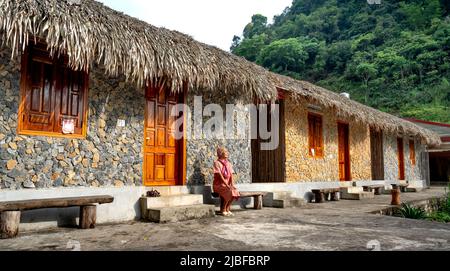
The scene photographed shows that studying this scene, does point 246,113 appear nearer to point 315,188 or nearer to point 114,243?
point 315,188

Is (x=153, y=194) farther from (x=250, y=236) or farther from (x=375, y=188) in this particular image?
(x=375, y=188)

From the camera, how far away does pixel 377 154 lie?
14047 millimetres

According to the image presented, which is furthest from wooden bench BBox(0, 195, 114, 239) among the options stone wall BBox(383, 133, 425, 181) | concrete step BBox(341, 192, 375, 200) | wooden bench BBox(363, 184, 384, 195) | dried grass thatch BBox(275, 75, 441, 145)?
stone wall BBox(383, 133, 425, 181)

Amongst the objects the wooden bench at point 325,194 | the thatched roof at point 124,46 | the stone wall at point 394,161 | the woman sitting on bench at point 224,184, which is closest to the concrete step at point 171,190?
the woman sitting on bench at point 224,184

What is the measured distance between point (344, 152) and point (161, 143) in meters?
7.61

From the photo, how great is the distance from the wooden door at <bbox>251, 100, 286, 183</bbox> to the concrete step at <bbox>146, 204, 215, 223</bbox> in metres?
3.53

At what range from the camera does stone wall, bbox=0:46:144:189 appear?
464 centimetres

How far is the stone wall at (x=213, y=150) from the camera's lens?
6.89 m

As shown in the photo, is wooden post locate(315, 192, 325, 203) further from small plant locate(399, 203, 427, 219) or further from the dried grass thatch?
the dried grass thatch

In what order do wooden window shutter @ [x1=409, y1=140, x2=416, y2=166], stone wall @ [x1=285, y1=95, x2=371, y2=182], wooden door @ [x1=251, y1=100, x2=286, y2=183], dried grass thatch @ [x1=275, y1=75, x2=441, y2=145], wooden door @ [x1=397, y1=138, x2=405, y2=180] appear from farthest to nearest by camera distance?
wooden window shutter @ [x1=409, y1=140, x2=416, y2=166] < wooden door @ [x1=397, y1=138, x2=405, y2=180] < stone wall @ [x1=285, y1=95, x2=371, y2=182] < wooden door @ [x1=251, y1=100, x2=286, y2=183] < dried grass thatch @ [x1=275, y1=75, x2=441, y2=145]

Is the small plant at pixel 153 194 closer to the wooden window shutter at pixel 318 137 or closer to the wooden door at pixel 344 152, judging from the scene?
the wooden window shutter at pixel 318 137

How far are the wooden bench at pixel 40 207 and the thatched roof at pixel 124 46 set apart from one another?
6.04 feet
